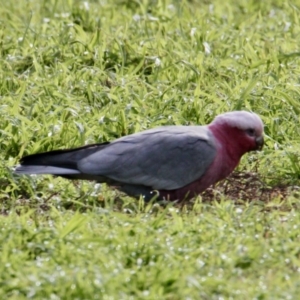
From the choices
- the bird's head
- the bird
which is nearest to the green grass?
the bird

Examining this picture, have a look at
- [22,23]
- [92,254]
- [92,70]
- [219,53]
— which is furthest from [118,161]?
[22,23]

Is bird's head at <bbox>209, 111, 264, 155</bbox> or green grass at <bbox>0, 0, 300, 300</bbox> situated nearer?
green grass at <bbox>0, 0, 300, 300</bbox>

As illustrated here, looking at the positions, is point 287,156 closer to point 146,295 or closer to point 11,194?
point 11,194

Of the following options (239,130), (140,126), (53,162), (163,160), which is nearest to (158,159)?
(163,160)

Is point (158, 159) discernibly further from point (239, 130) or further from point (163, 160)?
point (239, 130)

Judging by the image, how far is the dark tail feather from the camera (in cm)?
559

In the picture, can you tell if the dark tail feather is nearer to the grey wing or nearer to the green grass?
the grey wing

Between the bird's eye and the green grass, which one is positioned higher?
the bird's eye

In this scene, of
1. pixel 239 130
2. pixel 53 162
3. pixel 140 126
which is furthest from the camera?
pixel 140 126

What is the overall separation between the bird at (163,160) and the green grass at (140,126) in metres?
0.13

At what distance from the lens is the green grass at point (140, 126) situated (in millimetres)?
4480

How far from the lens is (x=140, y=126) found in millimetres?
6637

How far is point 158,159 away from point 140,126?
3.11 feet

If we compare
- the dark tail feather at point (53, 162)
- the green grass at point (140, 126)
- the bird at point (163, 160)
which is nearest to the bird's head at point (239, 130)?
the bird at point (163, 160)
